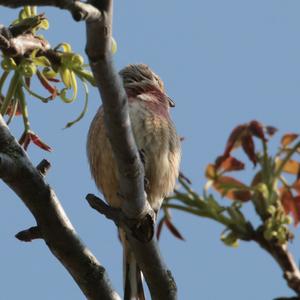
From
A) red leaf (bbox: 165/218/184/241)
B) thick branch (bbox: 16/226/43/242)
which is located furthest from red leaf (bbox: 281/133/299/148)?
thick branch (bbox: 16/226/43/242)

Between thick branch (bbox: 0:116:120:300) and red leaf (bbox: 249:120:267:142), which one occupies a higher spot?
thick branch (bbox: 0:116:120:300)

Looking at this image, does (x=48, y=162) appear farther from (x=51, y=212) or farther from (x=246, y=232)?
(x=246, y=232)

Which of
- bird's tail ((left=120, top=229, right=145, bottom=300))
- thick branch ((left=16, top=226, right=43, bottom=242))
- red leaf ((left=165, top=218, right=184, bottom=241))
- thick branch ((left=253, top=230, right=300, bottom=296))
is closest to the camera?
thick branch ((left=253, top=230, right=300, bottom=296))

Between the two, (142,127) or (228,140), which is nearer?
(228,140)

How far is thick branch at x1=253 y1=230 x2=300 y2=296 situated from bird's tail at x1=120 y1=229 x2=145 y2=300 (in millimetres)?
2296

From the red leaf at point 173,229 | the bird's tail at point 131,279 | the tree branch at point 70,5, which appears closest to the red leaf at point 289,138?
the red leaf at point 173,229

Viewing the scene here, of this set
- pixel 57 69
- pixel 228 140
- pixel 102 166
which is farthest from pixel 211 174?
pixel 102 166

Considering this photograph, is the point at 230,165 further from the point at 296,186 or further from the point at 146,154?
→ the point at 146,154

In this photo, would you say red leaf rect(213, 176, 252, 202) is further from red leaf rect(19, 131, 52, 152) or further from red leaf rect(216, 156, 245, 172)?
red leaf rect(19, 131, 52, 152)

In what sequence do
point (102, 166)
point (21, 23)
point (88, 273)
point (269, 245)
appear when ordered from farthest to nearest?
point (102, 166) < point (88, 273) < point (21, 23) < point (269, 245)

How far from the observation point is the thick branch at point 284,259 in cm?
166

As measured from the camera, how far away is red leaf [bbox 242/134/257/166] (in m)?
1.91

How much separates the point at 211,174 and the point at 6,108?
5.13 ft

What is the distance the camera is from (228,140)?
195cm
